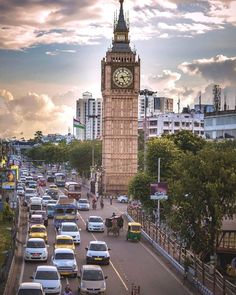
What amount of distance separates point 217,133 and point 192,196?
61.3m

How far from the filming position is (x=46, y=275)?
106 ft

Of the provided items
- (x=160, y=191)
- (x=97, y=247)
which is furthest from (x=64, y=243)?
(x=160, y=191)

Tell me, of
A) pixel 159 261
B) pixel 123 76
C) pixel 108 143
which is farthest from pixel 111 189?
pixel 159 261

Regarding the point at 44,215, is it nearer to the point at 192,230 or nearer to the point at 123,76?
the point at 192,230

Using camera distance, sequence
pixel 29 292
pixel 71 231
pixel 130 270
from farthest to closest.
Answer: pixel 71 231 → pixel 130 270 → pixel 29 292

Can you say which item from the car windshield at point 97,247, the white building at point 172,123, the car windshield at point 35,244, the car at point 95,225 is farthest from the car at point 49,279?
the white building at point 172,123

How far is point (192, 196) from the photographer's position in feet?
130

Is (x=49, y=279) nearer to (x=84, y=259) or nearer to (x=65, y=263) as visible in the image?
(x=65, y=263)

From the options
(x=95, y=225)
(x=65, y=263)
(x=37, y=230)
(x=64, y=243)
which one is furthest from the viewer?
(x=95, y=225)

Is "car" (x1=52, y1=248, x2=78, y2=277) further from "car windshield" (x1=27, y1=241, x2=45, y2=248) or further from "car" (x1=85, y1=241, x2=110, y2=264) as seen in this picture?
"car windshield" (x1=27, y1=241, x2=45, y2=248)

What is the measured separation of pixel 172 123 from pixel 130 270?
117 meters

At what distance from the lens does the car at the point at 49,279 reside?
31.6 metres

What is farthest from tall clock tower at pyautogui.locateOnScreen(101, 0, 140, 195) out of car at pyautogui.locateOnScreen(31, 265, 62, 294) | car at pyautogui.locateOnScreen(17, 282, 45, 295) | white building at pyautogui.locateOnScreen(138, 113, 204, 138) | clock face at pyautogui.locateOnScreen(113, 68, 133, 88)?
car at pyautogui.locateOnScreen(17, 282, 45, 295)

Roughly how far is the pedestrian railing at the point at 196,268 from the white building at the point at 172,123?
103 m
